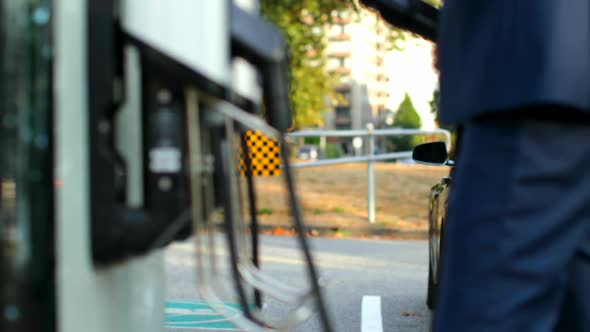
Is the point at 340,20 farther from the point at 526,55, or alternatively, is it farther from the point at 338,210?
the point at 526,55

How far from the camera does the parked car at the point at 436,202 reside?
310 cm

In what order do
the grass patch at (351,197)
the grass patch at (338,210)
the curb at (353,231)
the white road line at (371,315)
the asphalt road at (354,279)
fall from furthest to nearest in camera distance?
1. the grass patch at (338,210)
2. the grass patch at (351,197)
3. the curb at (353,231)
4. the asphalt road at (354,279)
5. the white road line at (371,315)

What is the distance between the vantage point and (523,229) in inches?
50.4

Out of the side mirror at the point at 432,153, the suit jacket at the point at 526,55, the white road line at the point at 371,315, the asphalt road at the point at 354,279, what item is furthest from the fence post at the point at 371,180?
the suit jacket at the point at 526,55

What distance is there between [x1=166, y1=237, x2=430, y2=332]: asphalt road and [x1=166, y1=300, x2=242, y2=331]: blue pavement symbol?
0.08ft

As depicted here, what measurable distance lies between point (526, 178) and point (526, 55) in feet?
Answer: 0.69

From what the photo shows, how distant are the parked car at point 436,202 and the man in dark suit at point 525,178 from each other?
1254 mm

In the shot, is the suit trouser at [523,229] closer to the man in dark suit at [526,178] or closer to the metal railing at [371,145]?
the man in dark suit at [526,178]

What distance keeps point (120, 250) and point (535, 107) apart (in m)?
0.76

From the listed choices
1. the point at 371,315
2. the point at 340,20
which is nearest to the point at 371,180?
the point at 371,315

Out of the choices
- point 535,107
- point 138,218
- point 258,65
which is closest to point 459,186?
point 535,107

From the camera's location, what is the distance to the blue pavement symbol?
413cm

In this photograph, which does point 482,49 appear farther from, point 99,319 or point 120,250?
point 99,319

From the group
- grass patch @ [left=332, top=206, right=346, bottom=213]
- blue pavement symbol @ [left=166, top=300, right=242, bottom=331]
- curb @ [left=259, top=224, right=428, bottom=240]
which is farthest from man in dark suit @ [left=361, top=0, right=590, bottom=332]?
grass patch @ [left=332, top=206, right=346, bottom=213]
